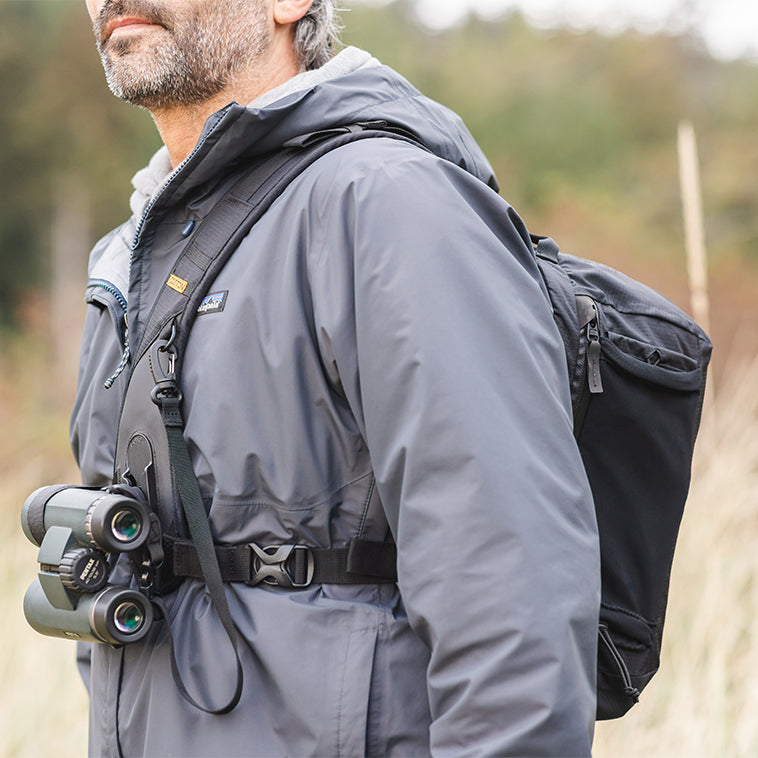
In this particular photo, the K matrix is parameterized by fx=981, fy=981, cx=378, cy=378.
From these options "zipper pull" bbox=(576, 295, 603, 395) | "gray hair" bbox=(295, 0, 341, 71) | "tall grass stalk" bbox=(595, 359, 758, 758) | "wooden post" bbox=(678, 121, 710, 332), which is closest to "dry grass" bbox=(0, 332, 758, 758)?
"tall grass stalk" bbox=(595, 359, 758, 758)

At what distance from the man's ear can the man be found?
354 millimetres

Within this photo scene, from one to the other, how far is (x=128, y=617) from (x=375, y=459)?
0.48 metres

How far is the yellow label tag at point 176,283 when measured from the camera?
5.16ft

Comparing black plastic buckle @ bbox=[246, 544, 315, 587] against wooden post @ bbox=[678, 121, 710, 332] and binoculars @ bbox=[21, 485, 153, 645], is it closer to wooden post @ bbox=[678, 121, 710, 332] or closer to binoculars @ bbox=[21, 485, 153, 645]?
binoculars @ bbox=[21, 485, 153, 645]

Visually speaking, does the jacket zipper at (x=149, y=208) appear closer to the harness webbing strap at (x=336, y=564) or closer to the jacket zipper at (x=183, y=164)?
the jacket zipper at (x=183, y=164)

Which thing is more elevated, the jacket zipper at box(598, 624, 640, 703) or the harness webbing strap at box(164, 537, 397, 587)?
the harness webbing strap at box(164, 537, 397, 587)

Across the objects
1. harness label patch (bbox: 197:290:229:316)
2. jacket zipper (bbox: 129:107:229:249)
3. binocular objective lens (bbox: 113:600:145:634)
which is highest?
jacket zipper (bbox: 129:107:229:249)

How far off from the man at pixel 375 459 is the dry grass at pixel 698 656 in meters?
1.66

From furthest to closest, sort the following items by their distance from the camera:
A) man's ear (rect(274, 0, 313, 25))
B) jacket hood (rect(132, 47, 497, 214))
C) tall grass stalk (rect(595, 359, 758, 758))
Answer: tall grass stalk (rect(595, 359, 758, 758)) < man's ear (rect(274, 0, 313, 25)) < jacket hood (rect(132, 47, 497, 214))

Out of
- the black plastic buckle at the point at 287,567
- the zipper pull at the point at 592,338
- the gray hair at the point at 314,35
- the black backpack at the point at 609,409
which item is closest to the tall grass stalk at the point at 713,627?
the black backpack at the point at 609,409

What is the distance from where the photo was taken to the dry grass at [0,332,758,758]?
9.14 feet

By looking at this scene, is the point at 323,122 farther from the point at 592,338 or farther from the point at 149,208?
the point at 592,338

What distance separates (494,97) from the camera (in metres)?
26.4

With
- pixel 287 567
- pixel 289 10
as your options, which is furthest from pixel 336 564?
pixel 289 10
